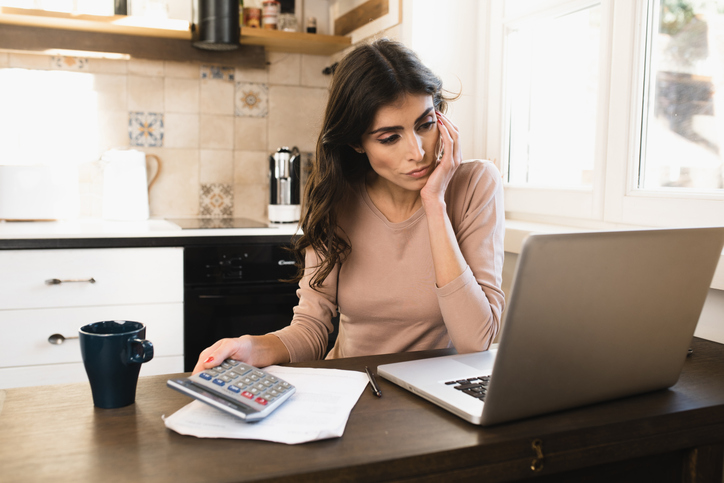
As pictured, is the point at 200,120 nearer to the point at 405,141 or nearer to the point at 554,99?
the point at 554,99

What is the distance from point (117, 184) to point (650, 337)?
2.13 metres

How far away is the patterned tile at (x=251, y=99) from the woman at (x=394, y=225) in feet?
Answer: 4.85

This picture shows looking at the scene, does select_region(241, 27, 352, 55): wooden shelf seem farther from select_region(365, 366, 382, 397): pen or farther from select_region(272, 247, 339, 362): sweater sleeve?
select_region(365, 366, 382, 397): pen

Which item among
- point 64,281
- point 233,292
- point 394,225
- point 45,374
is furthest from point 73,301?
point 394,225

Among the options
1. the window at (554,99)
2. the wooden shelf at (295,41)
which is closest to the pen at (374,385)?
the window at (554,99)

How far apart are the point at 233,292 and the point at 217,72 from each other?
107 centimetres

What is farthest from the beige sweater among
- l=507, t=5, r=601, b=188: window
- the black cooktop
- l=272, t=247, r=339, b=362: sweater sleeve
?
the black cooktop

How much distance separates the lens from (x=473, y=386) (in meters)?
0.84

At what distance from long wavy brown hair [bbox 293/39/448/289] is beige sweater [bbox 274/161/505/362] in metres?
0.04

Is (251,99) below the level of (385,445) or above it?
above

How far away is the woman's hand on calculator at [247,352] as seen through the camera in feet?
3.05

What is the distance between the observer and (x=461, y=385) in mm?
842

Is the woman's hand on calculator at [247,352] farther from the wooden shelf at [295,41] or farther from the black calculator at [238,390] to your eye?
the wooden shelf at [295,41]

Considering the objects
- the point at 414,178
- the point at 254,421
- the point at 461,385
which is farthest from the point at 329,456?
the point at 414,178
